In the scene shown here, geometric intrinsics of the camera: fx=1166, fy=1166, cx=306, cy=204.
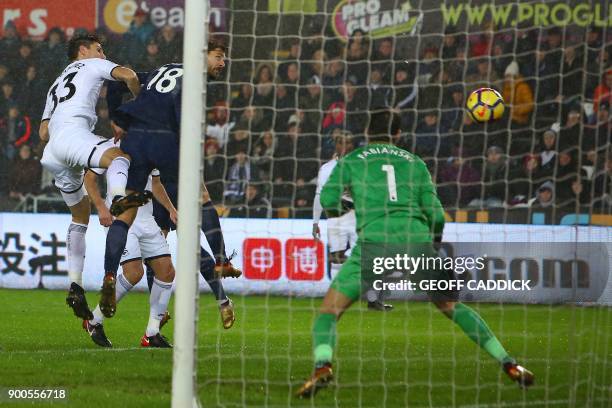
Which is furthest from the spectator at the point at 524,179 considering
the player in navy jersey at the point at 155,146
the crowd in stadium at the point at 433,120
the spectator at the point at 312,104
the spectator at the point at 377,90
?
the player in navy jersey at the point at 155,146

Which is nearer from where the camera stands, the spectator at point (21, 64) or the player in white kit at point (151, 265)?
the player in white kit at point (151, 265)

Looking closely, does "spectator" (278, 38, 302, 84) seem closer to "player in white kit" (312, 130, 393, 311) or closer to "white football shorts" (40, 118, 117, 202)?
"player in white kit" (312, 130, 393, 311)

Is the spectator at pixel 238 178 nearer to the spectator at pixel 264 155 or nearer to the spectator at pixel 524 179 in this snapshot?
the spectator at pixel 264 155

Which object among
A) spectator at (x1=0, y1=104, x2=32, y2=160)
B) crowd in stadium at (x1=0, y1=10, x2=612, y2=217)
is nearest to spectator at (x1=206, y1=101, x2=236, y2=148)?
crowd in stadium at (x1=0, y1=10, x2=612, y2=217)

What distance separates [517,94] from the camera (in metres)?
11.4

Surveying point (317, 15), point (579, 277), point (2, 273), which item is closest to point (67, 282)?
point (2, 273)

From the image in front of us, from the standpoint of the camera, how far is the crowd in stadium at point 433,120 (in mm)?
11438

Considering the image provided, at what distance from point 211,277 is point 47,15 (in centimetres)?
730

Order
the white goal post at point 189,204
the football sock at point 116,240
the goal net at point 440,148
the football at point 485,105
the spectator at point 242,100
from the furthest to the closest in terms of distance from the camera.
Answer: the spectator at point 242,100
the goal net at point 440,148
the football sock at point 116,240
the football at point 485,105
the white goal post at point 189,204

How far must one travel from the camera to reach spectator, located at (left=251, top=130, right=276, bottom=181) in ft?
40.5

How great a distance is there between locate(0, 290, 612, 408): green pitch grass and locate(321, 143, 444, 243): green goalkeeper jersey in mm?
878

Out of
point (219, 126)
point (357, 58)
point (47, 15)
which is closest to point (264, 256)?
point (219, 126)

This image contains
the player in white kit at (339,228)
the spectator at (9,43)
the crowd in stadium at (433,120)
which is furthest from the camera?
the spectator at (9,43)

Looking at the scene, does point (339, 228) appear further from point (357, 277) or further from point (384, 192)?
point (357, 277)
